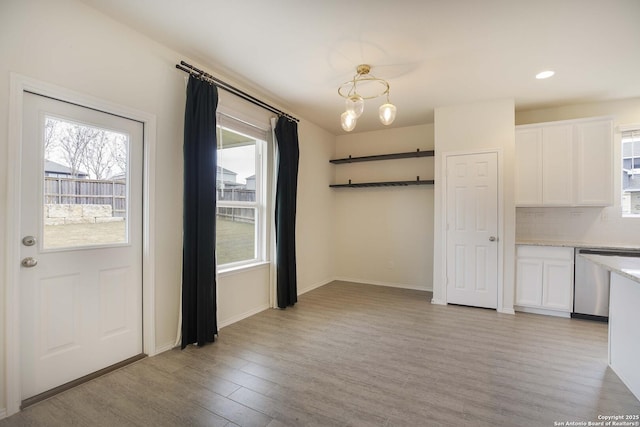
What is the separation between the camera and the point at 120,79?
94.2 inches

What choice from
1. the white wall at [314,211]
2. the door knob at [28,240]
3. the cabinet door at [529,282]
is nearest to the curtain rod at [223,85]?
the white wall at [314,211]

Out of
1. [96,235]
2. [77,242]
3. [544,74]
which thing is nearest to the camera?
[77,242]

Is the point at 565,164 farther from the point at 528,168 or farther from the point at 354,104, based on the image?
the point at 354,104

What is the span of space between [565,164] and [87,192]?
5231 mm

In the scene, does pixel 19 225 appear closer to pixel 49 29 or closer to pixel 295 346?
pixel 49 29

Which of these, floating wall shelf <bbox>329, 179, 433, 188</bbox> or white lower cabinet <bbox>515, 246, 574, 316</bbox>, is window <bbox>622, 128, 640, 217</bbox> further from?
floating wall shelf <bbox>329, 179, 433, 188</bbox>

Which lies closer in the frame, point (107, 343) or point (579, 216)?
point (107, 343)

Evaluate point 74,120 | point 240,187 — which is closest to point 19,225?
point 74,120

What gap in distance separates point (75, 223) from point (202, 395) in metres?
1.57

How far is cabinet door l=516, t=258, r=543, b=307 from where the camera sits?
3.81 metres

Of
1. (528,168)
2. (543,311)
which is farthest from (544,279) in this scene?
(528,168)

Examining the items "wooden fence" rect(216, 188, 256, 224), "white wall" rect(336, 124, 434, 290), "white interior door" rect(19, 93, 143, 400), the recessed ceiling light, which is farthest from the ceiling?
"white wall" rect(336, 124, 434, 290)

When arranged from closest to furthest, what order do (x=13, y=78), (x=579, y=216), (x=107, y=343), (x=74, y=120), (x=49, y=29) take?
(x=13, y=78) → (x=49, y=29) → (x=74, y=120) → (x=107, y=343) → (x=579, y=216)

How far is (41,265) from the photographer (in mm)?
2014
